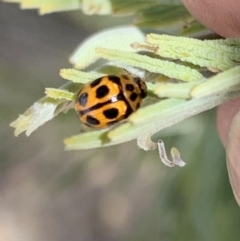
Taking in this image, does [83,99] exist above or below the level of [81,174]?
above

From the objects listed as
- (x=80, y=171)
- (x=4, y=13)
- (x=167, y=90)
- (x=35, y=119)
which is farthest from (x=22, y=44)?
(x=167, y=90)

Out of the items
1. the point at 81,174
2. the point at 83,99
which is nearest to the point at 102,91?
the point at 83,99

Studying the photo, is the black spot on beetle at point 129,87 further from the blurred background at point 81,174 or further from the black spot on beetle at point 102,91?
the blurred background at point 81,174

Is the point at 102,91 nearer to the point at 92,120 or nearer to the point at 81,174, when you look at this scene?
the point at 92,120

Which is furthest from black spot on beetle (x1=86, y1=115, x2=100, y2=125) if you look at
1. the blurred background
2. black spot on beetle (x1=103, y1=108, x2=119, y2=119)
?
the blurred background

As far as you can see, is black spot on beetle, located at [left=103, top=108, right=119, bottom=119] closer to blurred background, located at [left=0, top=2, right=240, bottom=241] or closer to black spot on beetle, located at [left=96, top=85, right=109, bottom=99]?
black spot on beetle, located at [left=96, top=85, right=109, bottom=99]
